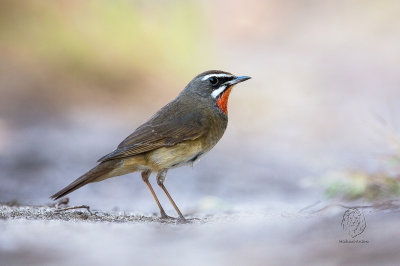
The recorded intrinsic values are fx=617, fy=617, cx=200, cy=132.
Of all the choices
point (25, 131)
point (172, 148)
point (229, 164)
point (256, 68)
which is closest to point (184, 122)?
point (172, 148)

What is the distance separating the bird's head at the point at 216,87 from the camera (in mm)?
6298

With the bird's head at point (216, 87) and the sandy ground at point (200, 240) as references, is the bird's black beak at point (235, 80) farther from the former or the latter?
the sandy ground at point (200, 240)

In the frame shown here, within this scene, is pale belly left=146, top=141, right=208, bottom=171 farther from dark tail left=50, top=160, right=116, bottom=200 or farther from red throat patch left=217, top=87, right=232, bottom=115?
red throat patch left=217, top=87, right=232, bottom=115

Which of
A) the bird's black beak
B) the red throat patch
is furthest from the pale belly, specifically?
the bird's black beak

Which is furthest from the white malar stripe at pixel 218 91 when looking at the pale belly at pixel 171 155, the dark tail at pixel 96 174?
the dark tail at pixel 96 174

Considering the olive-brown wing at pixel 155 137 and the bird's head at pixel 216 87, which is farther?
the bird's head at pixel 216 87

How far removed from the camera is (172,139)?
582 centimetres

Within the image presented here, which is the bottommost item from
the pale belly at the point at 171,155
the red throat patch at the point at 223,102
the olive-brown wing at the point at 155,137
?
the pale belly at the point at 171,155

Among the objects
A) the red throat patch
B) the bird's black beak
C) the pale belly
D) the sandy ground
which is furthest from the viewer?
the red throat patch

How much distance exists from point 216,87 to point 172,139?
2.88 feet

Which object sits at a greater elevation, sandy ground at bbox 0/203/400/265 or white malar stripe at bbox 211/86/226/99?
white malar stripe at bbox 211/86/226/99

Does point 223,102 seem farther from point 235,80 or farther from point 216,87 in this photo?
point 235,80

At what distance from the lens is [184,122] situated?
600 cm

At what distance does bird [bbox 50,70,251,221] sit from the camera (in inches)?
222
